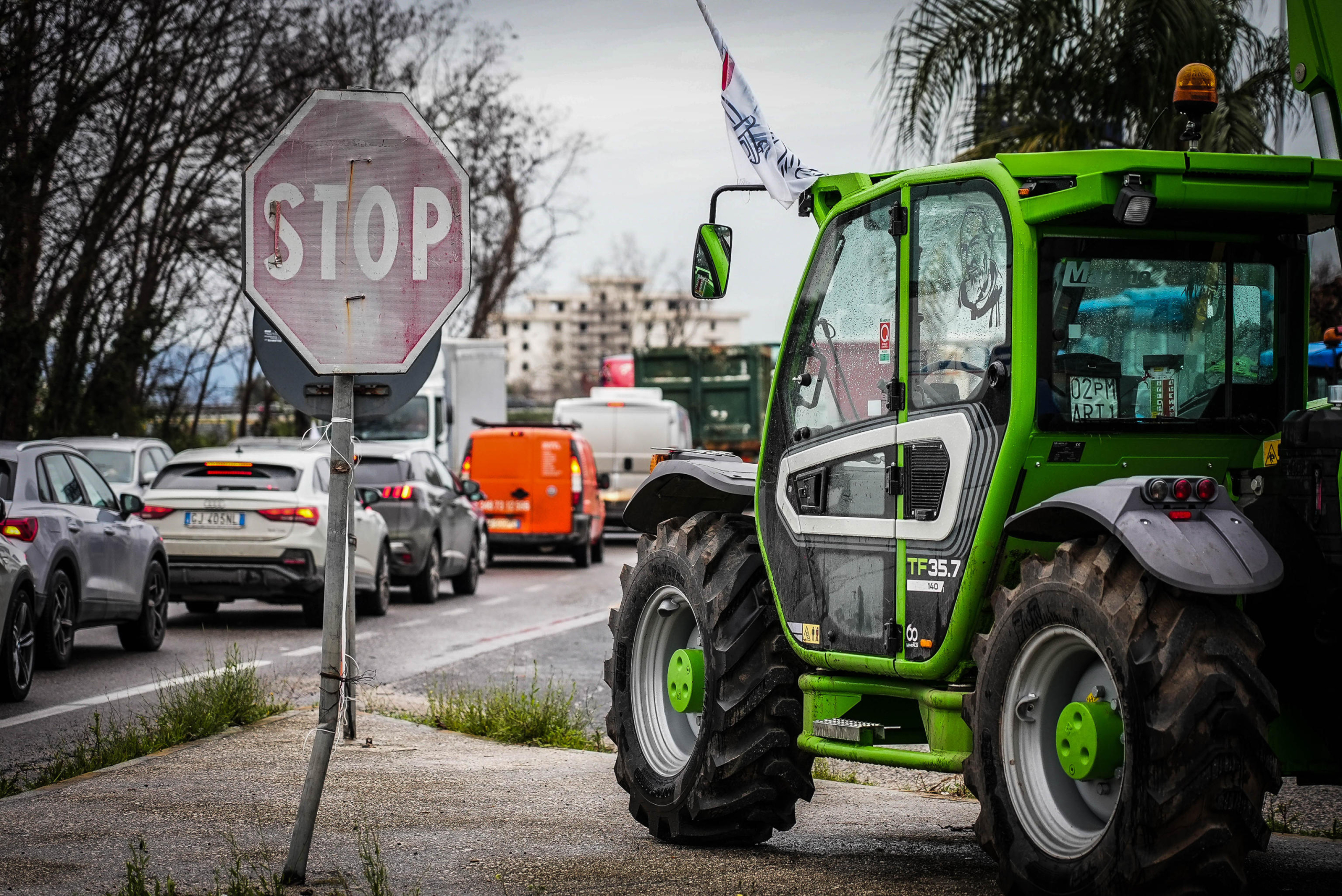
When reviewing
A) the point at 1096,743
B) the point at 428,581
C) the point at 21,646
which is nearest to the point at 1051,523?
the point at 1096,743

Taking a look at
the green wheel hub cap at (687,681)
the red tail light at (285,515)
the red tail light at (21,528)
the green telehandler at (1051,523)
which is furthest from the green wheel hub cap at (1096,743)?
the red tail light at (285,515)

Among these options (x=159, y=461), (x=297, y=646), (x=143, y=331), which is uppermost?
(x=143, y=331)

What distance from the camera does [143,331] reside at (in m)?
32.5

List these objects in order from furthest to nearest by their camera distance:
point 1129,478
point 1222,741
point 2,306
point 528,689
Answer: point 2,306
point 528,689
point 1129,478
point 1222,741

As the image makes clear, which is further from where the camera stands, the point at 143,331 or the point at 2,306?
the point at 143,331

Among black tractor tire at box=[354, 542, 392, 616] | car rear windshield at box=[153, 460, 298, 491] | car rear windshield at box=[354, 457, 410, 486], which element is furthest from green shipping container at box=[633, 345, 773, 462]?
car rear windshield at box=[153, 460, 298, 491]

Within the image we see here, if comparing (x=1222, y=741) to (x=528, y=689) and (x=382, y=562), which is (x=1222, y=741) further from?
(x=382, y=562)

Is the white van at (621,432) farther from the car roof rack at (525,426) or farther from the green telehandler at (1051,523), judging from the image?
the green telehandler at (1051,523)

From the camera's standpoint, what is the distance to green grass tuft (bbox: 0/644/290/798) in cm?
878

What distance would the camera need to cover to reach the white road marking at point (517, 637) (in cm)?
1543

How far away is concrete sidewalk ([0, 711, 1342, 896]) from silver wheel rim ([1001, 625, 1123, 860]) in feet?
2.10

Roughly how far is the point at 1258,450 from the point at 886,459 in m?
1.24

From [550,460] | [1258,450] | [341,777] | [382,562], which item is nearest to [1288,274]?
[1258,450]

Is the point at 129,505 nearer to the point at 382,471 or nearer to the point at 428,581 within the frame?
the point at 382,471
